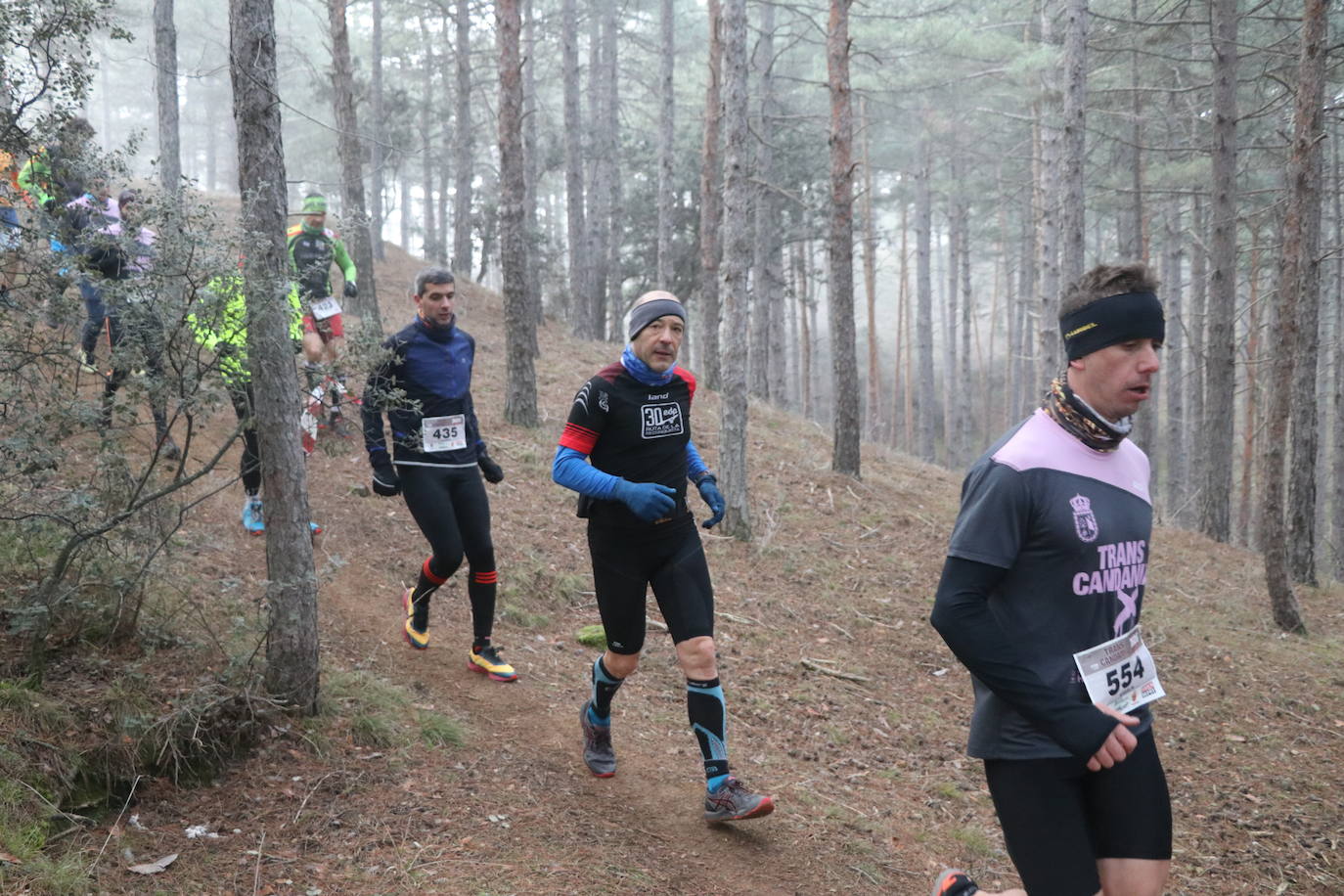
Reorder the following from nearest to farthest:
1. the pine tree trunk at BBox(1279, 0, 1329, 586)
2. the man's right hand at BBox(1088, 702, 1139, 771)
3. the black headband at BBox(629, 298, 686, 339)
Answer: the man's right hand at BBox(1088, 702, 1139, 771) → the black headband at BBox(629, 298, 686, 339) → the pine tree trunk at BBox(1279, 0, 1329, 586)

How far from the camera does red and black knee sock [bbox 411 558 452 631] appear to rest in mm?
6066

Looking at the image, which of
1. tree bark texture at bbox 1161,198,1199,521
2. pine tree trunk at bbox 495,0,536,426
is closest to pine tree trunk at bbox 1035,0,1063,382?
tree bark texture at bbox 1161,198,1199,521

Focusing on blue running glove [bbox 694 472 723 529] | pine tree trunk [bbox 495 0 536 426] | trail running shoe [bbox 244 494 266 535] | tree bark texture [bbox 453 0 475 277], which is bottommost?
trail running shoe [bbox 244 494 266 535]

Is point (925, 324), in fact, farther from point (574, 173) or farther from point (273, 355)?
point (273, 355)

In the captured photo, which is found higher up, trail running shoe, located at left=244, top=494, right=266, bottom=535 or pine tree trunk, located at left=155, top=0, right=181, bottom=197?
pine tree trunk, located at left=155, top=0, right=181, bottom=197

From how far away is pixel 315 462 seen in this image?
10.3 meters

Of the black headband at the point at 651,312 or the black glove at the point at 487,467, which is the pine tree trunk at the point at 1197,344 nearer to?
the black glove at the point at 487,467

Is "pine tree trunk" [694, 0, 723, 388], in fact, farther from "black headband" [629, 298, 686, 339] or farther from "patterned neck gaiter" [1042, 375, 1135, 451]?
"patterned neck gaiter" [1042, 375, 1135, 451]

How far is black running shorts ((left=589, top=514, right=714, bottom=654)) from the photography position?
14.3 ft

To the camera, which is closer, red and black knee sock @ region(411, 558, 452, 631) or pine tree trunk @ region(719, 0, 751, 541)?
red and black knee sock @ region(411, 558, 452, 631)

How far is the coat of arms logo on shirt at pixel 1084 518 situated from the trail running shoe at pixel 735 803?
232 cm

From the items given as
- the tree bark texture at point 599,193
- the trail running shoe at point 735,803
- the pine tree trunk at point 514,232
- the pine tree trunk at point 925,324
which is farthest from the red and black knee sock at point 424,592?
the pine tree trunk at point 925,324

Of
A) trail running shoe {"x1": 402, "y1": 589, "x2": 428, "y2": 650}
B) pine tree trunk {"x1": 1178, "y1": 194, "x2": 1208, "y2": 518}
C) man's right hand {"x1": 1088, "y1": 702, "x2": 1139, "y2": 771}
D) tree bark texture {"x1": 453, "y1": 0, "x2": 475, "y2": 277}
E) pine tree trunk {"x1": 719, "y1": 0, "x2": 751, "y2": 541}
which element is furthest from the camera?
pine tree trunk {"x1": 1178, "y1": 194, "x2": 1208, "y2": 518}

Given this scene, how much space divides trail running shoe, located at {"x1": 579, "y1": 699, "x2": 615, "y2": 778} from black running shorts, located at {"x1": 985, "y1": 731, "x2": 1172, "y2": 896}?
274cm
